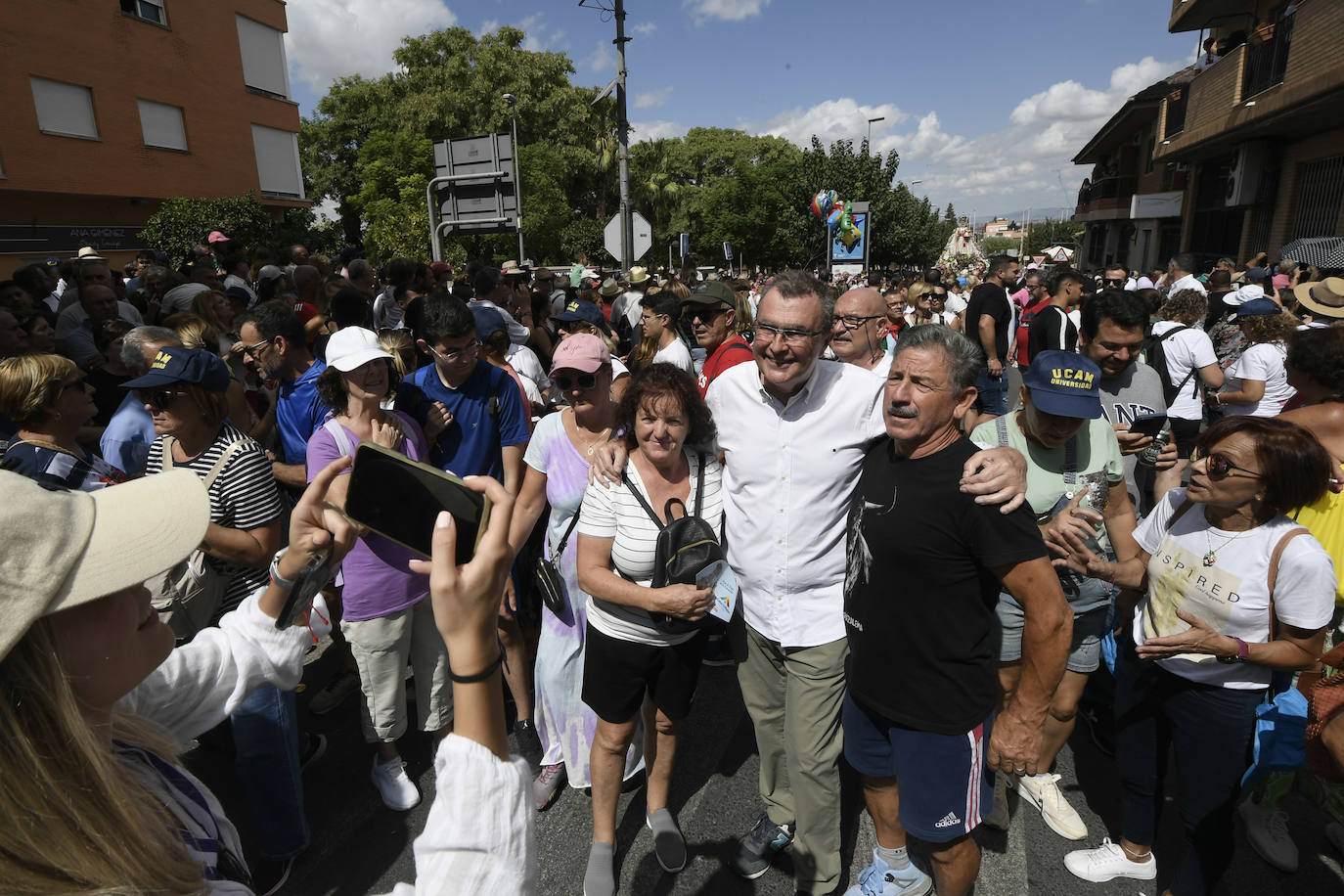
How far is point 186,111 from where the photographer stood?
772 inches

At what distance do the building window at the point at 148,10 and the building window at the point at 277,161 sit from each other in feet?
11.4

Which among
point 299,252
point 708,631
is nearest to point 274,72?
point 299,252

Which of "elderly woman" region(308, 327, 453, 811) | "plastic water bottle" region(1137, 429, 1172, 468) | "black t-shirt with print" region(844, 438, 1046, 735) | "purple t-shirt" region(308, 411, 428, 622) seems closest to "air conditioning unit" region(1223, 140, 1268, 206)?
"plastic water bottle" region(1137, 429, 1172, 468)

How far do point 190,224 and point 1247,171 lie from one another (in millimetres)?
22721

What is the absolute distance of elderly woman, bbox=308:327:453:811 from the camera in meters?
2.89

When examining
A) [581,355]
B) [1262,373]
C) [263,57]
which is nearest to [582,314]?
[581,355]

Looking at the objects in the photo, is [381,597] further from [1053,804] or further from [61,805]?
[1053,804]

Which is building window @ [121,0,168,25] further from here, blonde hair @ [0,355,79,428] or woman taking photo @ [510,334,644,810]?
woman taking photo @ [510,334,644,810]

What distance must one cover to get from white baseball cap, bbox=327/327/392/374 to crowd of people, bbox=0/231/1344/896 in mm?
14

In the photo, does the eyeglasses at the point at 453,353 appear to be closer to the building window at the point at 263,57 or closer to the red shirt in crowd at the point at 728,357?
the red shirt in crowd at the point at 728,357

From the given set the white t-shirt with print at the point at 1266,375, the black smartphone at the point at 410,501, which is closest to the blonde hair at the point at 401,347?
the black smartphone at the point at 410,501

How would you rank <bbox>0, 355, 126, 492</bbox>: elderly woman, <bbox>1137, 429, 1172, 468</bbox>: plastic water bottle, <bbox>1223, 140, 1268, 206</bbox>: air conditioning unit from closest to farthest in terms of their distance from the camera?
1. <bbox>0, 355, 126, 492</bbox>: elderly woman
2. <bbox>1137, 429, 1172, 468</bbox>: plastic water bottle
3. <bbox>1223, 140, 1268, 206</bbox>: air conditioning unit

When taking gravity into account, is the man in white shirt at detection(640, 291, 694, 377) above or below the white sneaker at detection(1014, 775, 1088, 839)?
above

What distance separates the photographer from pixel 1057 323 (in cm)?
664
